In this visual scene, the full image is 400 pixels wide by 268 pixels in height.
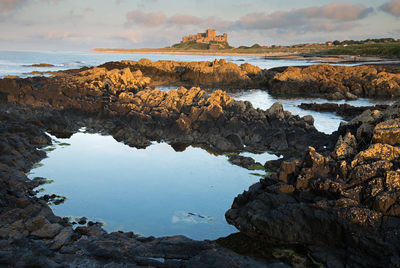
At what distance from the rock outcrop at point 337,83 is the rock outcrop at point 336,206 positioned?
2445cm

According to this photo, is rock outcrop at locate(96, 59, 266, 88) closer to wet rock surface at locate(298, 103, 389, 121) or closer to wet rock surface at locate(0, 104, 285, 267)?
wet rock surface at locate(298, 103, 389, 121)

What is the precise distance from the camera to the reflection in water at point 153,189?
28.8 feet

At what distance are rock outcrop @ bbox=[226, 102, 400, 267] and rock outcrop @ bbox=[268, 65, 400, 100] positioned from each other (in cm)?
2445

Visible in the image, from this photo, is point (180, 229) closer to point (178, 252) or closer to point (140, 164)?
point (178, 252)

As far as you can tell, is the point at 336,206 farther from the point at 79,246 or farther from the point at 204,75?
the point at 204,75

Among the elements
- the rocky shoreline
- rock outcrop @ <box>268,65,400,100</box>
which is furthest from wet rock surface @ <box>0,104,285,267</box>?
rock outcrop @ <box>268,65,400,100</box>

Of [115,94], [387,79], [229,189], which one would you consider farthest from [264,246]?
[387,79]

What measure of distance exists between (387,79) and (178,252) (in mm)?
35365

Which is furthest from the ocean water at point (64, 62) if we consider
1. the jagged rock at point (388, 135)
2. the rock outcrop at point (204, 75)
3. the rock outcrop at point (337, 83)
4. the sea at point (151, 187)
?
the jagged rock at point (388, 135)

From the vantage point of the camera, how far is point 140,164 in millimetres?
13125

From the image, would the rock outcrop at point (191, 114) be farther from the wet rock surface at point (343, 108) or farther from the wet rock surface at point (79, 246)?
the wet rock surface at point (79, 246)

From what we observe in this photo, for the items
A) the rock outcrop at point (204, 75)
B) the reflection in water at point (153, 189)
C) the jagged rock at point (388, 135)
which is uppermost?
the rock outcrop at point (204, 75)

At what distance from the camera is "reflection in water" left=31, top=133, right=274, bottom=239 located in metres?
8.79

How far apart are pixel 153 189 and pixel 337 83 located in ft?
101
